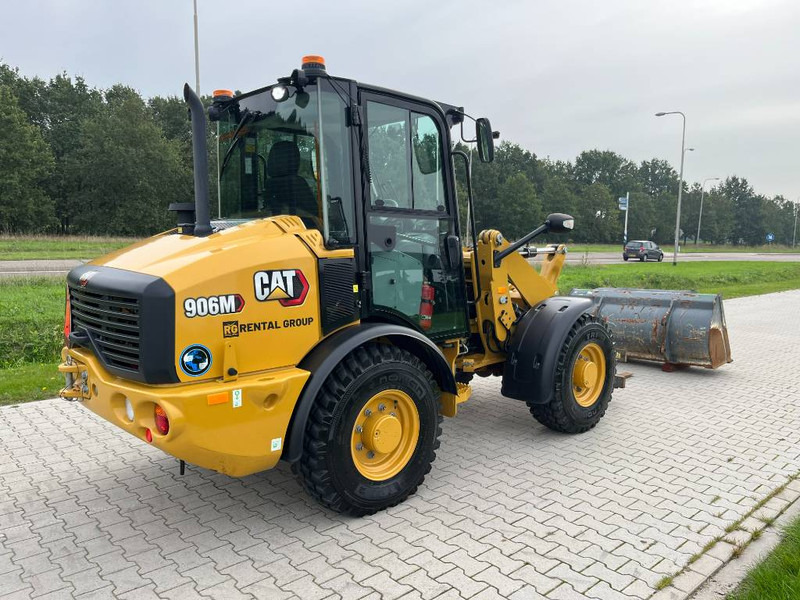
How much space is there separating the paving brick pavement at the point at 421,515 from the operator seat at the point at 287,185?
1976 mm

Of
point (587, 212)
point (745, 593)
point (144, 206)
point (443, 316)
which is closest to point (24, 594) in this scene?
point (443, 316)

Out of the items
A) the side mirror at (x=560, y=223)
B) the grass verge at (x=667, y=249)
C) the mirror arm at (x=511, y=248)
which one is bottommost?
the grass verge at (x=667, y=249)

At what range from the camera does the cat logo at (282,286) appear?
3203mm

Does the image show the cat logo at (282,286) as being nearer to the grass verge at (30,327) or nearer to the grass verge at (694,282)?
the grass verge at (30,327)

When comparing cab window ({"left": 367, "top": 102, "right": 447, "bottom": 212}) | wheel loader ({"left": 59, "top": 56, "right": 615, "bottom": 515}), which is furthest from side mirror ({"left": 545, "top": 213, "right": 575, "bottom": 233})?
cab window ({"left": 367, "top": 102, "right": 447, "bottom": 212})

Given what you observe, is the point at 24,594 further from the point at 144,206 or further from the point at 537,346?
the point at 144,206

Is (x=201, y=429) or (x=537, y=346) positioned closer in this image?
(x=201, y=429)

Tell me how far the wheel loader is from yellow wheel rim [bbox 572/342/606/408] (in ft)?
1.57

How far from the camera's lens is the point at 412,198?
413 cm

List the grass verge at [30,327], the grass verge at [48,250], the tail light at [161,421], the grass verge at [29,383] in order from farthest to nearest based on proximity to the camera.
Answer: the grass verge at [48,250]
the grass verge at [30,327]
the grass verge at [29,383]
the tail light at [161,421]

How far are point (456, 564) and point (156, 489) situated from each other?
2268mm

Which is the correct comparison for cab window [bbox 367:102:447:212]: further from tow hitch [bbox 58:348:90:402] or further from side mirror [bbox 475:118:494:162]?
tow hitch [bbox 58:348:90:402]

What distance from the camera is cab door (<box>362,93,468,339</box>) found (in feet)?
12.8

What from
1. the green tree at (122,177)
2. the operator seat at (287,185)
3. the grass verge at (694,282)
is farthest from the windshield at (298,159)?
the green tree at (122,177)
